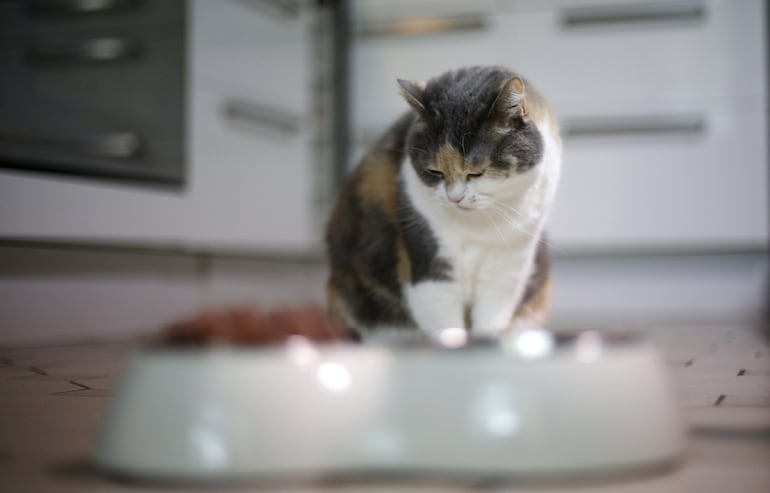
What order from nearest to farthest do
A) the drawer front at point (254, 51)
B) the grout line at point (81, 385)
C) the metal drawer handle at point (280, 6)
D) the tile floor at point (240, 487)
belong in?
the tile floor at point (240, 487), the grout line at point (81, 385), the drawer front at point (254, 51), the metal drawer handle at point (280, 6)

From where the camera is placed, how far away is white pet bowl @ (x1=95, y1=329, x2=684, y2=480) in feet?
2.10

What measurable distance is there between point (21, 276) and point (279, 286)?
1119 mm

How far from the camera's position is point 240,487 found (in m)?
0.63

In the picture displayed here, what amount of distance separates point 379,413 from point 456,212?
2.41 feet

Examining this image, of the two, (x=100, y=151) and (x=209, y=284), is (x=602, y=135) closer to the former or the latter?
(x=209, y=284)

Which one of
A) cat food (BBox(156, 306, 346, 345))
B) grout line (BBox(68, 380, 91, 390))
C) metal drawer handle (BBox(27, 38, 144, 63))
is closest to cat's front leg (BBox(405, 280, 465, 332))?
grout line (BBox(68, 380, 91, 390))

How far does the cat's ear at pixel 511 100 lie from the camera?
1241 mm

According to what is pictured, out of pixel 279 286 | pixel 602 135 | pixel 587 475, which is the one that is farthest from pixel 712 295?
pixel 587 475

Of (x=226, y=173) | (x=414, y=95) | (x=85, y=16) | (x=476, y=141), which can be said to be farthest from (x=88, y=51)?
(x=476, y=141)

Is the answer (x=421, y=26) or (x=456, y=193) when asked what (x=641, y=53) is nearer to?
(x=421, y=26)

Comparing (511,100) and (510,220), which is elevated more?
(511,100)

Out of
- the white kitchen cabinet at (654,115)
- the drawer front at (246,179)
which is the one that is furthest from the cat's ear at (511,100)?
the white kitchen cabinet at (654,115)

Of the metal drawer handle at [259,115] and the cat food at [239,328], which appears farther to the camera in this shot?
the metal drawer handle at [259,115]

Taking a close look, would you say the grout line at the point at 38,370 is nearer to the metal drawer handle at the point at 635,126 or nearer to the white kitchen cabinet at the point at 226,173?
the white kitchen cabinet at the point at 226,173
